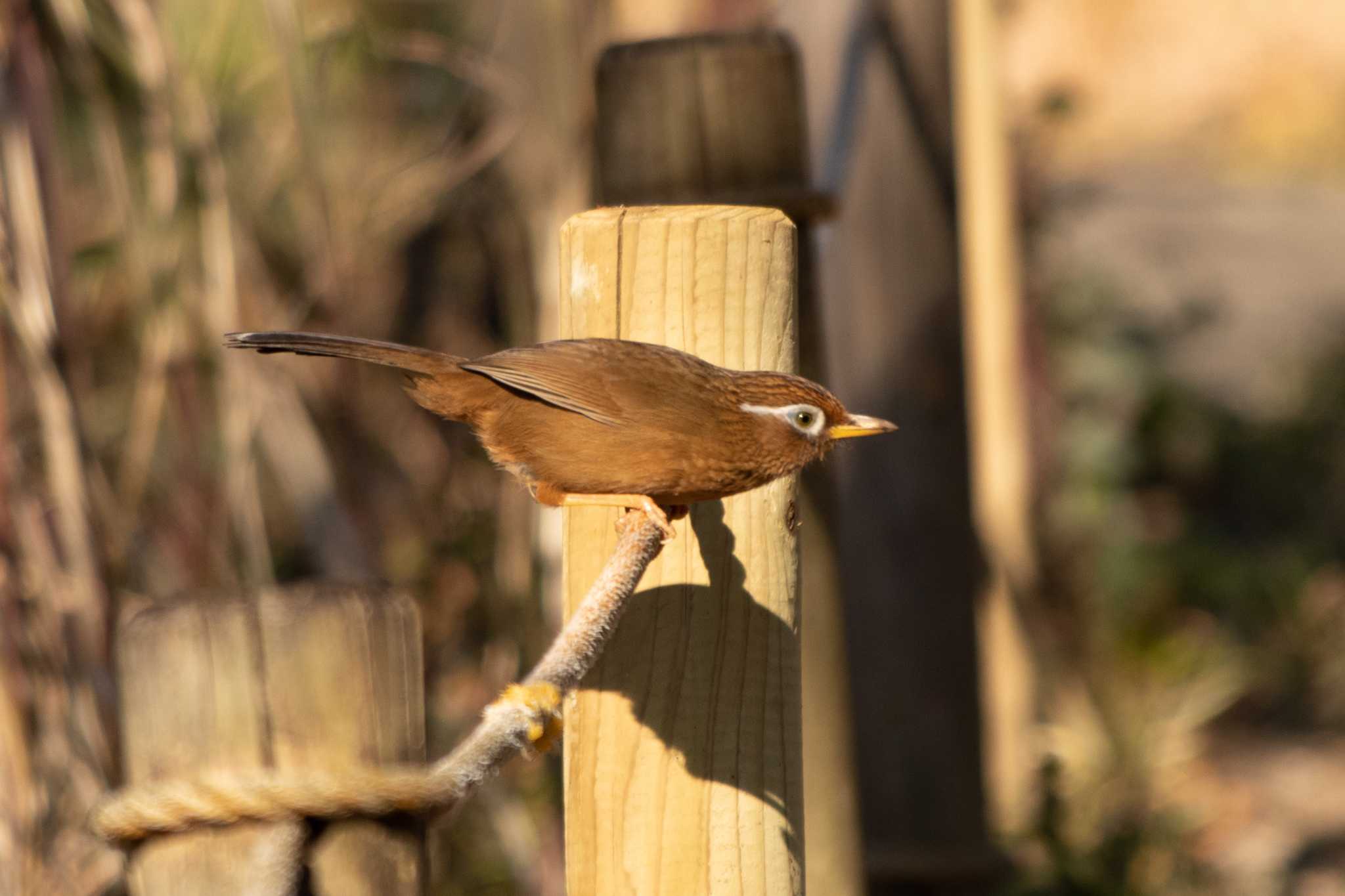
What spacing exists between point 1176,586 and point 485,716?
690 cm

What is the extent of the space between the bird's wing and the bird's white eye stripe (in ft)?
0.47

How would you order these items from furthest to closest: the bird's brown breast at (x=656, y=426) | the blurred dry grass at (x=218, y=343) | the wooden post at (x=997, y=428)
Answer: the wooden post at (x=997, y=428), the blurred dry grass at (x=218, y=343), the bird's brown breast at (x=656, y=426)

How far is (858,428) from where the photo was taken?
154 centimetres

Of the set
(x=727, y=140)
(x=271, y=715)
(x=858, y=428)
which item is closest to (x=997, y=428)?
(x=727, y=140)

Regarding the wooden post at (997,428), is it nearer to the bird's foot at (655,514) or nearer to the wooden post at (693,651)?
the wooden post at (693,651)

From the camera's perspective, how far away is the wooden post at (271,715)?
1130mm

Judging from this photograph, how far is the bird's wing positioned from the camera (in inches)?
59.0

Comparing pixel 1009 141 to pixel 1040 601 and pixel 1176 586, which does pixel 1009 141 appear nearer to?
pixel 1040 601

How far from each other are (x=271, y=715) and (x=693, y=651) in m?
0.58

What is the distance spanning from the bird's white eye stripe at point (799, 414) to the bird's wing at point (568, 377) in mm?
143

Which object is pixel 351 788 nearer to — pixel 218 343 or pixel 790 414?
pixel 790 414

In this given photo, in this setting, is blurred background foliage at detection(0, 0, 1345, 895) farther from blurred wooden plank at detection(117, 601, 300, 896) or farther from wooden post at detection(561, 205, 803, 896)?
blurred wooden plank at detection(117, 601, 300, 896)

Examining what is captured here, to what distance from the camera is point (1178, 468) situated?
8594 millimetres

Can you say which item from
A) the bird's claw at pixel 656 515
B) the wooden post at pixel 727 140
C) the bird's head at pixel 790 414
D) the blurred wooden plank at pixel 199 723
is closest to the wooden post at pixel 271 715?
the blurred wooden plank at pixel 199 723
